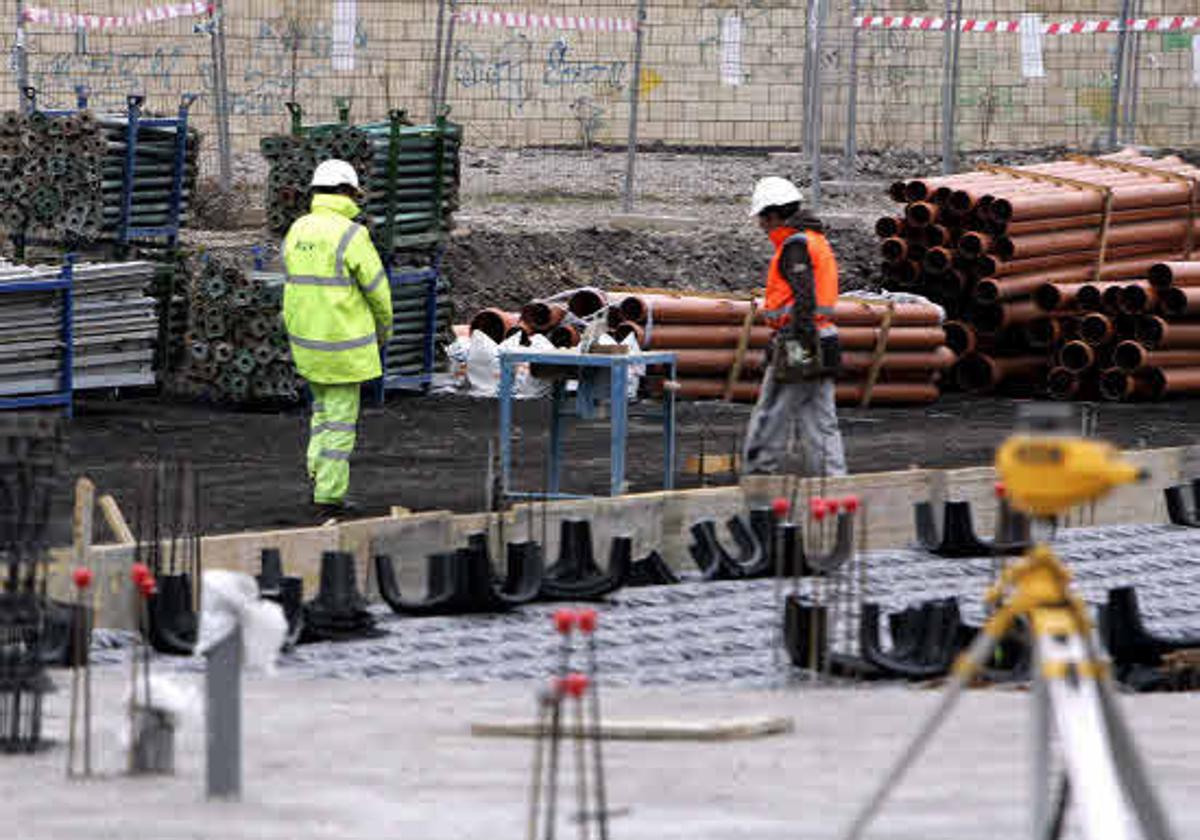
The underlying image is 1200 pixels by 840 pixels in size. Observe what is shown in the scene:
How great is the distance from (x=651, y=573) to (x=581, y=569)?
46cm

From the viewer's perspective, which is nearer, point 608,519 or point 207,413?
point 608,519

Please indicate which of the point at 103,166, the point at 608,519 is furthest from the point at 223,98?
the point at 608,519

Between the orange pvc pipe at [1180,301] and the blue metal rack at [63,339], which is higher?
the orange pvc pipe at [1180,301]

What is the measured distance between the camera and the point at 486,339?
1895 centimetres

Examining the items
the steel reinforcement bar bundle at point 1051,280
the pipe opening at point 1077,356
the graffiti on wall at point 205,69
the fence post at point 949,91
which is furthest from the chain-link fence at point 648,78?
the pipe opening at point 1077,356

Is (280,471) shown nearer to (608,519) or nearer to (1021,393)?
(608,519)

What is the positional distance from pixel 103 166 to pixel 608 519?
281 inches

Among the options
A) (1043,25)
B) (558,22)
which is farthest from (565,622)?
(1043,25)

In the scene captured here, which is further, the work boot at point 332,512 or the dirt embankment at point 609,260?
the dirt embankment at point 609,260

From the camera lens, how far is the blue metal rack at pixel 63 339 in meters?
16.1

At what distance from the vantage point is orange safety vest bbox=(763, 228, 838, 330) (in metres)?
13.3

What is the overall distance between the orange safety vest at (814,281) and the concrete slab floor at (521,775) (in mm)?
5251

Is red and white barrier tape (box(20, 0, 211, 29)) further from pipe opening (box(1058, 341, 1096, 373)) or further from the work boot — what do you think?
the work boot

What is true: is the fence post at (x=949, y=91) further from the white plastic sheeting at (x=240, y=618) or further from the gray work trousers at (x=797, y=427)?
the white plastic sheeting at (x=240, y=618)
